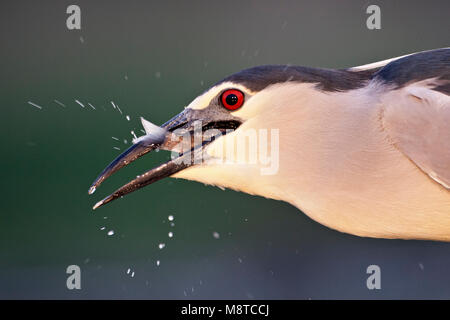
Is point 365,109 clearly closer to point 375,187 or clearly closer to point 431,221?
point 375,187

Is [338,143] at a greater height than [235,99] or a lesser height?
lesser

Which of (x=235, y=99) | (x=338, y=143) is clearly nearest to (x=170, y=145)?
(x=235, y=99)

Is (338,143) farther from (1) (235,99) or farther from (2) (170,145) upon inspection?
(2) (170,145)

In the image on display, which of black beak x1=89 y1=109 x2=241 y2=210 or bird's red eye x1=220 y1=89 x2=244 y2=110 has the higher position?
bird's red eye x1=220 y1=89 x2=244 y2=110

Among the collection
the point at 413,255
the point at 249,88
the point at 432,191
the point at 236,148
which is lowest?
the point at 413,255

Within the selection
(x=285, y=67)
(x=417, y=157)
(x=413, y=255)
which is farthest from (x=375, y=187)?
(x=413, y=255)

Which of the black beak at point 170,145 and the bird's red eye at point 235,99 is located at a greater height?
the bird's red eye at point 235,99
